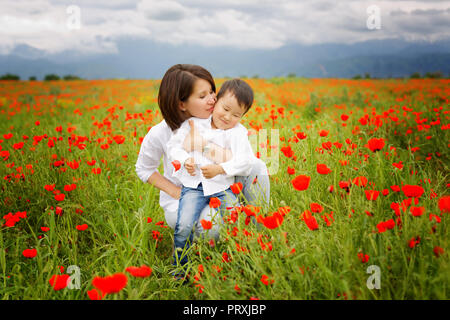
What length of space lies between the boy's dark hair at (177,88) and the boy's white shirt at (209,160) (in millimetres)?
83

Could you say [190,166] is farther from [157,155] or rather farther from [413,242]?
[413,242]

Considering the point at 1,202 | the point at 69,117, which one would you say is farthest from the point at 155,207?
the point at 69,117

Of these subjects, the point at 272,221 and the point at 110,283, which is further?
the point at 272,221

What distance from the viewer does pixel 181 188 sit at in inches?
87.4

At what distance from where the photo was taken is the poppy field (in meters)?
1.27

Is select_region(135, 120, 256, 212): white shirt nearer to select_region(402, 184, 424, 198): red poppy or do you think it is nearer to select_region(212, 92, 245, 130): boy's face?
select_region(212, 92, 245, 130): boy's face

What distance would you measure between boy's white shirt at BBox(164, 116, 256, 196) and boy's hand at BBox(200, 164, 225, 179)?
0.03 m

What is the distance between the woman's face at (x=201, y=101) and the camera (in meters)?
2.02

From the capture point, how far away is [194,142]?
1985mm

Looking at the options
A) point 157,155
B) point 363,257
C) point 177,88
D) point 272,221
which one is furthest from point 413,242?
point 157,155

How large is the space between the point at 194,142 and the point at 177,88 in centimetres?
37

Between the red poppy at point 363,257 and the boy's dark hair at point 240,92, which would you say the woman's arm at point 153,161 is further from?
the red poppy at point 363,257

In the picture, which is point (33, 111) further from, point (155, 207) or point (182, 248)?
point (182, 248)
